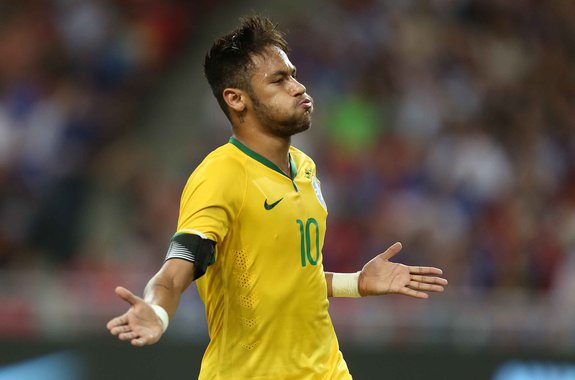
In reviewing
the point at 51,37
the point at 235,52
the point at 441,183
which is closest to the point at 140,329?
the point at 235,52

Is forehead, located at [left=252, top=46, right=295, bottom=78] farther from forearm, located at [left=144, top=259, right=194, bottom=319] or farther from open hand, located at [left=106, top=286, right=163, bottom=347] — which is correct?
open hand, located at [left=106, top=286, right=163, bottom=347]

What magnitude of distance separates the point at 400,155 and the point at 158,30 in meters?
3.65

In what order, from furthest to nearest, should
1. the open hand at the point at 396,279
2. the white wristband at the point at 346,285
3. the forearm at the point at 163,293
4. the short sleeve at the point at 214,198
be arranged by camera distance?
the white wristband at the point at 346,285
the open hand at the point at 396,279
the short sleeve at the point at 214,198
the forearm at the point at 163,293

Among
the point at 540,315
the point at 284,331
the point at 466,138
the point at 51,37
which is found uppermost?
the point at 51,37

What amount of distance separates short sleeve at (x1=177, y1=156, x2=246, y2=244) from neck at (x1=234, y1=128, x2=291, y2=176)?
20cm

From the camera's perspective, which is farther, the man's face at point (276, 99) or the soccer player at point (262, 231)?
the man's face at point (276, 99)

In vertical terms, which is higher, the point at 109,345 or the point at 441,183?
the point at 441,183

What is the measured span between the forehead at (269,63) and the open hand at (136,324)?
4.95 feet

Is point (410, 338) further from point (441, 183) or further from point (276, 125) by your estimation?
point (276, 125)

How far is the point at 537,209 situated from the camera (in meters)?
11.3

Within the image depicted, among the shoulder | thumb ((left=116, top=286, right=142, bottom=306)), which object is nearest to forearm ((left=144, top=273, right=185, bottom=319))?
thumb ((left=116, top=286, right=142, bottom=306))

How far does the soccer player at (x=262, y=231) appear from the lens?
5332 millimetres

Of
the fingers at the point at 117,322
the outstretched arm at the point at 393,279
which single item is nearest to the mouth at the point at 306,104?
the outstretched arm at the point at 393,279

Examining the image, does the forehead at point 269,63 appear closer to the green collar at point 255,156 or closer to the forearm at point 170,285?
the green collar at point 255,156
